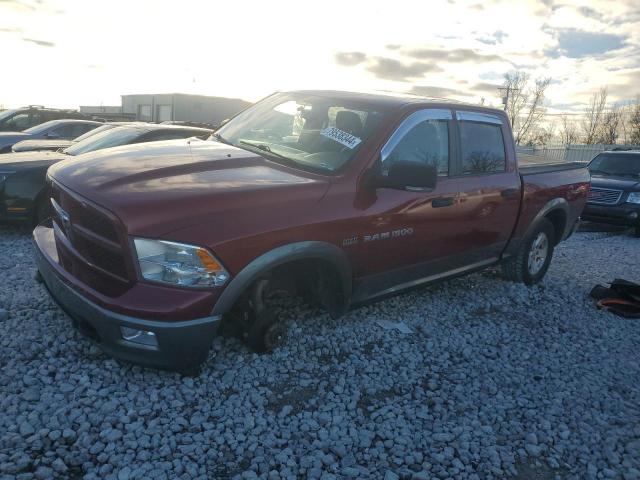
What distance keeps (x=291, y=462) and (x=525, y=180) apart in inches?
149

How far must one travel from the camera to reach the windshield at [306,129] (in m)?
3.71

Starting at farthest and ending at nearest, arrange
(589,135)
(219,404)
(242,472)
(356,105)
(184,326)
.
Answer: (589,135)
(356,105)
(219,404)
(184,326)
(242,472)

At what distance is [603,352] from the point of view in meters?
4.32

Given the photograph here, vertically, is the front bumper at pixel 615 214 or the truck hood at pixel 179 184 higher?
the truck hood at pixel 179 184

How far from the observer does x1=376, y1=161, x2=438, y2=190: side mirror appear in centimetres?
339

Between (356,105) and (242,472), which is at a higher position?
(356,105)

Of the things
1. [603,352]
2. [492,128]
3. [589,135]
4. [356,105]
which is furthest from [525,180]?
[589,135]

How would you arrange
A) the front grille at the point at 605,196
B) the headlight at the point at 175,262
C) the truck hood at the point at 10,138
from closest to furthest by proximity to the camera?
the headlight at the point at 175,262 < the truck hood at the point at 10,138 < the front grille at the point at 605,196

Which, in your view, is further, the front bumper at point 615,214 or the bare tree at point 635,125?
the bare tree at point 635,125

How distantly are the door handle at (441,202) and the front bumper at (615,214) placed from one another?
24.8ft

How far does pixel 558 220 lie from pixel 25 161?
636cm

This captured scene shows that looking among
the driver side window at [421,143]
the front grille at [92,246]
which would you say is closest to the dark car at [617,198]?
the driver side window at [421,143]

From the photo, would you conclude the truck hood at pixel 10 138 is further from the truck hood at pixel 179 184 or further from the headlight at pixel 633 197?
the headlight at pixel 633 197

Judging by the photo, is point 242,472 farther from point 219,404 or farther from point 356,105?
point 356,105
